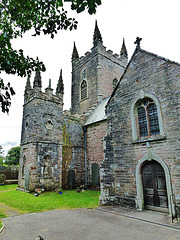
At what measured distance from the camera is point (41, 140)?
619 inches

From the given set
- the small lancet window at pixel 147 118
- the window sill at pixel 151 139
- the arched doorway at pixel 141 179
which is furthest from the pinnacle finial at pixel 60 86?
the arched doorway at pixel 141 179

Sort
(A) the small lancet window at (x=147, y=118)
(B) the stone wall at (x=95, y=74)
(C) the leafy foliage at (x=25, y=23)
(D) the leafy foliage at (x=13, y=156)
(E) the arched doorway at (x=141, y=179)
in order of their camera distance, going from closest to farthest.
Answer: (C) the leafy foliage at (x=25, y=23), (E) the arched doorway at (x=141, y=179), (A) the small lancet window at (x=147, y=118), (B) the stone wall at (x=95, y=74), (D) the leafy foliage at (x=13, y=156)

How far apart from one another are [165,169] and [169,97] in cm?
359

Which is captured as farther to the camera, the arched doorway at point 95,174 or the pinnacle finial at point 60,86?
the pinnacle finial at point 60,86

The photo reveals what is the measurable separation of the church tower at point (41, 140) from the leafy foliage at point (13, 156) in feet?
110

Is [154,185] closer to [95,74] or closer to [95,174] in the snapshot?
[95,174]

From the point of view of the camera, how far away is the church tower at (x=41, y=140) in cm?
1495

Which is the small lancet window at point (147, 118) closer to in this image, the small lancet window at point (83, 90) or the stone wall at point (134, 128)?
the stone wall at point (134, 128)

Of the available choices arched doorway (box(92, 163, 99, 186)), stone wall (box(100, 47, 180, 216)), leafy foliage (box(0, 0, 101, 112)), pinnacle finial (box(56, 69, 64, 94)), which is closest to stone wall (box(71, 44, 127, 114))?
pinnacle finial (box(56, 69, 64, 94))

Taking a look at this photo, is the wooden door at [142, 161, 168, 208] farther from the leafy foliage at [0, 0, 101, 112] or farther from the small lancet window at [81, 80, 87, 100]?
the small lancet window at [81, 80, 87, 100]

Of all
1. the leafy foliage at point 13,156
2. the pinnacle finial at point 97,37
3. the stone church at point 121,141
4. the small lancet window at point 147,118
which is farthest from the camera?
the leafy foliage at point 13,156

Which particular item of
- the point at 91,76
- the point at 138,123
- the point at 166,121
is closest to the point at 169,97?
the point at 166,121

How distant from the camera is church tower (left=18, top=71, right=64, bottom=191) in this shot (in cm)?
1495

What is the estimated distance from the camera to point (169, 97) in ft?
27.7
